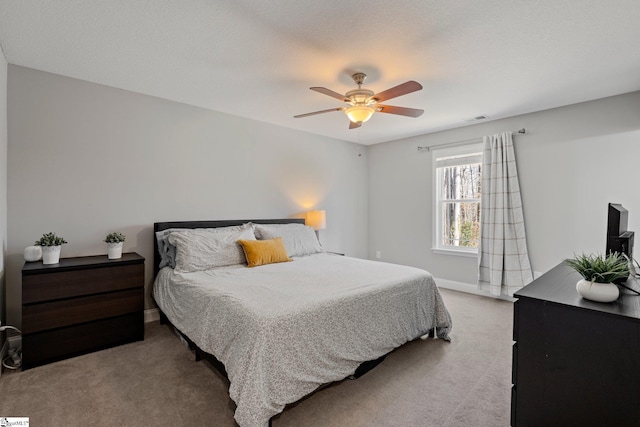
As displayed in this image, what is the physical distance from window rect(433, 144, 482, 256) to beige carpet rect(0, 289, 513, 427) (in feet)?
6.85

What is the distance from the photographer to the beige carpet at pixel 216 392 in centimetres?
178

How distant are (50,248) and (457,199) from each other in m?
4.78

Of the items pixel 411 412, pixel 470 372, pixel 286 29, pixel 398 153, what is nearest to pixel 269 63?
pixel 286 29

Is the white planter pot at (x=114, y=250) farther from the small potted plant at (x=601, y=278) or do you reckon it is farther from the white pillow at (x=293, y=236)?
the small potted plant at (x=601, y=278)

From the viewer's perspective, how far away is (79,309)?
247cm

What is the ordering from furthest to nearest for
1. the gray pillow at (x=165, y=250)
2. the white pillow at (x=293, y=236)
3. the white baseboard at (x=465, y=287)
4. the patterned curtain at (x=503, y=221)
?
the white baseboard at (x=465, y=287)
the patterned curtain at (x=503, y=221)
the white pillow at (x=293, y=236)
the gray pillow at (x=165, y=250)

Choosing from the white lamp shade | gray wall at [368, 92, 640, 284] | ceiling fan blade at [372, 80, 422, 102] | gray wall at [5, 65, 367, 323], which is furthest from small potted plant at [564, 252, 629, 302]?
gray wall at [5, 65, 367, 323]

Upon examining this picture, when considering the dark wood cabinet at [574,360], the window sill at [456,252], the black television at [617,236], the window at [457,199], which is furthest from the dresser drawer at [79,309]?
the window at [457,199]

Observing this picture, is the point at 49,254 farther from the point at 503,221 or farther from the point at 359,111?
the point at 503,221

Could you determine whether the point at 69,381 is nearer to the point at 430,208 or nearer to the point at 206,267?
the point at 206,267

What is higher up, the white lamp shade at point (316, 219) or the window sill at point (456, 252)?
the white lamp shade at point (316, 219)

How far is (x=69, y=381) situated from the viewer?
7.01ft

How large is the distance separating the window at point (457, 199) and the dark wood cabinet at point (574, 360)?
320cm

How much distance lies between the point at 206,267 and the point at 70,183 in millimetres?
1452
